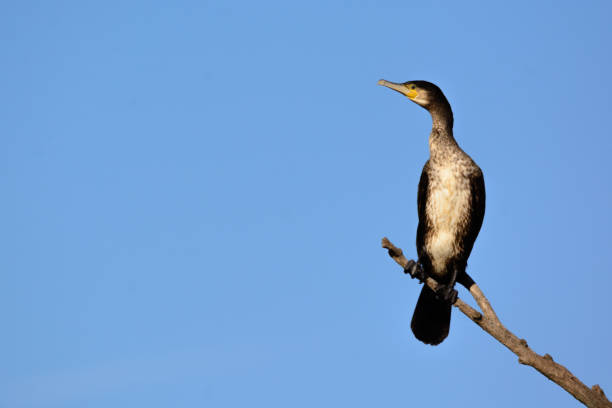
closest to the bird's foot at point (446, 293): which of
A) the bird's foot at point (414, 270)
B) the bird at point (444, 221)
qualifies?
the bird at point (444, 221)

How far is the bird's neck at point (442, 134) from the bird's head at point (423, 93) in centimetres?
5

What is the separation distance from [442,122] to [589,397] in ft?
9.21

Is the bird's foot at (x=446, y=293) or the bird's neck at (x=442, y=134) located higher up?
the bird's neck at (x=442, y=134)

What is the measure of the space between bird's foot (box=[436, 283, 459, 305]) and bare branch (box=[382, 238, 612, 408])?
325mm

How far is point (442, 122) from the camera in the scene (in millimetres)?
7629

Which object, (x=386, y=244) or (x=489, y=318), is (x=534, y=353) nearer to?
(x=489, y=318)

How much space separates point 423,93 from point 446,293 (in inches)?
75.1

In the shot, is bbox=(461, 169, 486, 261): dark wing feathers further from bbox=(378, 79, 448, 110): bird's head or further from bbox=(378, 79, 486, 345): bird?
bbox=(378, 79, 448, 110): bird's head

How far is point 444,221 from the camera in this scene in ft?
24.0


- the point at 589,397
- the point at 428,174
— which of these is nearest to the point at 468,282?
the point at 428,174

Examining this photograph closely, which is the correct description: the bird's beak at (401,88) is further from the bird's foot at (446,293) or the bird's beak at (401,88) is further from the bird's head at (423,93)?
the bird's foot at (446,293)

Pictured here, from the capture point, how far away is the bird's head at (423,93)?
771cm

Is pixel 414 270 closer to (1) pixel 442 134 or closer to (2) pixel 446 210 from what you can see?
(2) pixel 446 210

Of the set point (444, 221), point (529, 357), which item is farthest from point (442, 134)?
point (529, 357)
